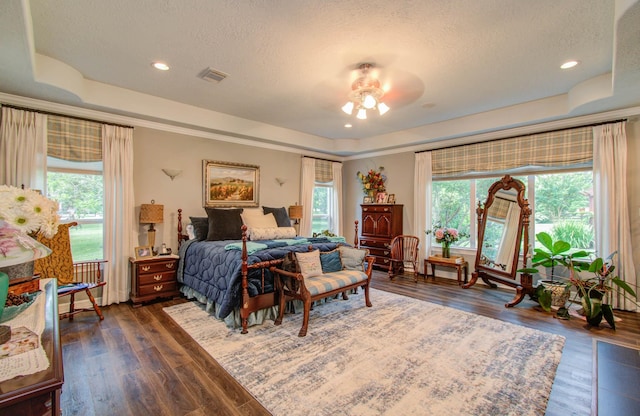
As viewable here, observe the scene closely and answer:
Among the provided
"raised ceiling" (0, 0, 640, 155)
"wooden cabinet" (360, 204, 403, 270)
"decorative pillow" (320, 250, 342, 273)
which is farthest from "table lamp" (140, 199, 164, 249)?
"wooden cabinet" (360, 204, 403, 270)

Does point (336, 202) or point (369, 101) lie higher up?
point (369, 101)

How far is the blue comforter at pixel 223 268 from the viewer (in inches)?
118

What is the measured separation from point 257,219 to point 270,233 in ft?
1.37

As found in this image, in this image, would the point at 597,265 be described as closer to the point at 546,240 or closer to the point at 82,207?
the point at 546,240

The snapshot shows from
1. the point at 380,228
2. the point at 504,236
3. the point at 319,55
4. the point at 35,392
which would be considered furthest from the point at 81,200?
the point at 504,236

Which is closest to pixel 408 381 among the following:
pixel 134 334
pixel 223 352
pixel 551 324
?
pixel 223 352

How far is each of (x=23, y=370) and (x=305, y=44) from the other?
2.77 metres

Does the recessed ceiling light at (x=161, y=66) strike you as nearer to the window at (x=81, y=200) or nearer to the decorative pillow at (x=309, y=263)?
the window at (x=81, y=200)

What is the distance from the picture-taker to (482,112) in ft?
14.7

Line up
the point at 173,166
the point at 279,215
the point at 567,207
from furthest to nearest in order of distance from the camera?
the point at 279,215 → the point at 173,166 → the point at 567,207

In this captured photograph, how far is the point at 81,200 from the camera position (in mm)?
3754

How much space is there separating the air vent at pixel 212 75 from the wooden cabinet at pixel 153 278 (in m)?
2.43

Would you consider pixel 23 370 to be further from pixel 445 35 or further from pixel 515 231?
pixel 515 231

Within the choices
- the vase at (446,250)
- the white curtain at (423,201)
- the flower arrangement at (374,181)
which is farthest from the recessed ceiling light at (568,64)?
the flower arrangement at (374,181)
